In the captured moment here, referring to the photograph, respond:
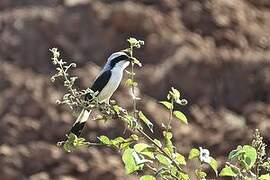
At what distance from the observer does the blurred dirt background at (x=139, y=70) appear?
10.2 m

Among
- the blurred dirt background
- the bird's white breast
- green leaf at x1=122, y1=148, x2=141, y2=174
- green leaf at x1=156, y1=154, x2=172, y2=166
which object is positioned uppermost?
the blurred dirt background

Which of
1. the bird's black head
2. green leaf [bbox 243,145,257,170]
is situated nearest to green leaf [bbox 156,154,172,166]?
green leaf [bbox 243,145,257,170]

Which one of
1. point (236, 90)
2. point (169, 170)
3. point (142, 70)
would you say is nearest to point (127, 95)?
point (142, 70)

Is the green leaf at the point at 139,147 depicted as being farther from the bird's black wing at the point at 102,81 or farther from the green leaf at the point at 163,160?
the bird's black wing at the point at 102,81

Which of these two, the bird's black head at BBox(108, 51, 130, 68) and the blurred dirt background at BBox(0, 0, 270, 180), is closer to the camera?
the bird's black head at BBox(108, 51, 130, 68)

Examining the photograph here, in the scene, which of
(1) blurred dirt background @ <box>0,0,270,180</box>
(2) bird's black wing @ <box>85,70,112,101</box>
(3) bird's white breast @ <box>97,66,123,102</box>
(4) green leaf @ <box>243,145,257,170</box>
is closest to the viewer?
(4) green leaf @ <box>243,145,257,170</box>

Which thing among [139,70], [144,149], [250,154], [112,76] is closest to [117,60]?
[112,76]

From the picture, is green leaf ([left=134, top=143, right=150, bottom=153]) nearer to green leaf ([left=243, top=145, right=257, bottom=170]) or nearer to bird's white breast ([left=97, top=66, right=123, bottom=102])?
green leaf ([left=243, top=145, right=257, bottom=170])

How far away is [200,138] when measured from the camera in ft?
34.1

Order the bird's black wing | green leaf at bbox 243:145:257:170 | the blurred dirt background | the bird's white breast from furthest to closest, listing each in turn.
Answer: the blurred dirt background, the bird's black wing, the bird's white breast, green leaf at bbox 243:145:257:170

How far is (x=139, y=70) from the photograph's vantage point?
1102 centimetres

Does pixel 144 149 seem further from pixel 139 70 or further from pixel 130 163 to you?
pixel 139 70

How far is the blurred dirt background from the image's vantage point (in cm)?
1023

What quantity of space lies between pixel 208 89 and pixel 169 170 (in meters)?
8.19
